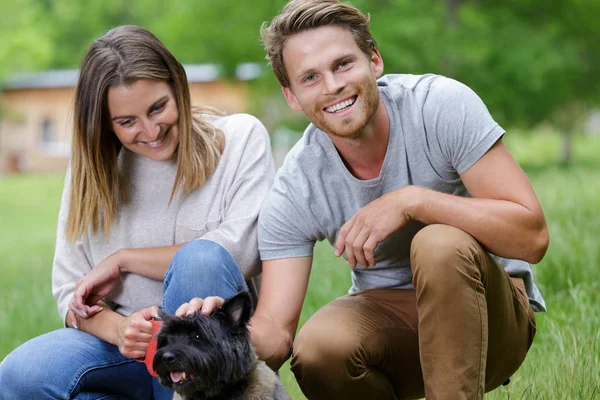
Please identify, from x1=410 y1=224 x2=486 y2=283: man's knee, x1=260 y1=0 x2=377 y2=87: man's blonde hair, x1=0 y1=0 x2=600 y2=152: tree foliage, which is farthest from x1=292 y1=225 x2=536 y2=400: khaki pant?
x1=0 y1=0 x2=600 y2=152: tree foliage

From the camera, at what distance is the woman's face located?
3.30 m

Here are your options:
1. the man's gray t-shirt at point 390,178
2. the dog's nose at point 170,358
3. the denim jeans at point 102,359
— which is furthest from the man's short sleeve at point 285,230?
the dog's nose at point 170,358

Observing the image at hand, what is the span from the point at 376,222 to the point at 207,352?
743mm

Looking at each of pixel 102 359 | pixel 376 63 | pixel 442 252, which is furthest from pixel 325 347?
pixel 376 63

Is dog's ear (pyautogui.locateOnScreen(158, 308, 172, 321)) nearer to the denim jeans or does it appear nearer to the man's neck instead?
the denim jeans

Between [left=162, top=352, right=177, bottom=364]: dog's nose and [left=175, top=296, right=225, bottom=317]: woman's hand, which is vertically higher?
[left=175, top=296, right=225, bottom=317]: woman's hand

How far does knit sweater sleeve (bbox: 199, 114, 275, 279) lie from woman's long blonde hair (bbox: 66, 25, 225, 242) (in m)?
0.11

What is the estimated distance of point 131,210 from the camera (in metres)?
3.61

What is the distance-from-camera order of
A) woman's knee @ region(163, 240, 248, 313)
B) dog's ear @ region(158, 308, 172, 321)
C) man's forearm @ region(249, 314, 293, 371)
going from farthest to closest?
man's forearm @ region(249, 314, 293, 371)
woman's knee @ region(163, 240, 248, 313)
dog's ear @ region(158, 308, 172, 321)

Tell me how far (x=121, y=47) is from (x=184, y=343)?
1.33 meters

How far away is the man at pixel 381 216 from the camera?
2877 mm

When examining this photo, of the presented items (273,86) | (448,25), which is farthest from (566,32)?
(273,86)

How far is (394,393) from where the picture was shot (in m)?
Result: 3.38

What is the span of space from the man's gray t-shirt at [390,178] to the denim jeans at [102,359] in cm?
36
